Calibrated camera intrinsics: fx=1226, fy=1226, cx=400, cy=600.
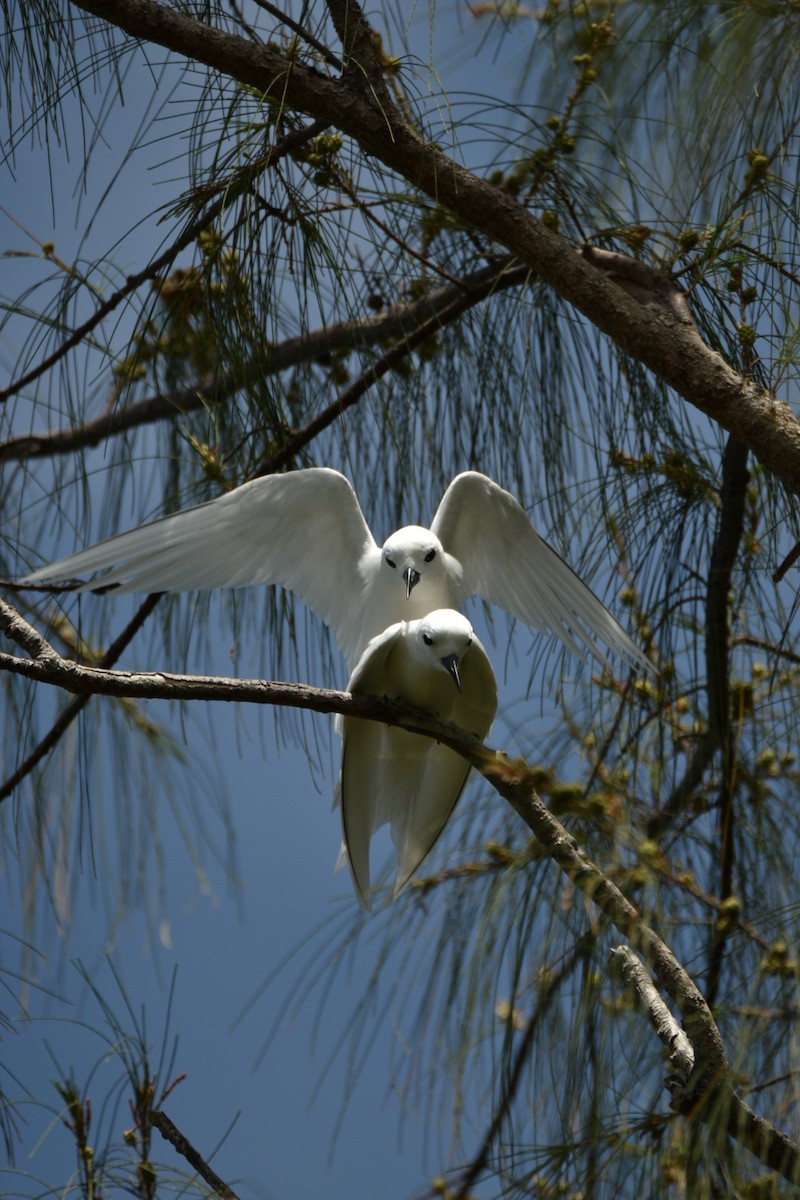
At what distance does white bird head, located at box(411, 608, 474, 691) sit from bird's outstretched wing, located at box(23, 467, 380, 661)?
0.35m

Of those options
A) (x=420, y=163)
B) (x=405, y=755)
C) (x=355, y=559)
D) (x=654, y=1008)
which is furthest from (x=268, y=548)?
(x=654, y=1008)

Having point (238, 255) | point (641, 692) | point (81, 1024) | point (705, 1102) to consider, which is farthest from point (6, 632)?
point (641, 692)

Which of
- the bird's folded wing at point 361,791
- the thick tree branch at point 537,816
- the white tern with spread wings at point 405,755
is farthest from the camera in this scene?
the bird's folded wing at point 361,791

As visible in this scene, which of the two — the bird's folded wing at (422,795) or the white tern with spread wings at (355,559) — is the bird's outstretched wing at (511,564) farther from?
the bird's folded wing at (422,795)

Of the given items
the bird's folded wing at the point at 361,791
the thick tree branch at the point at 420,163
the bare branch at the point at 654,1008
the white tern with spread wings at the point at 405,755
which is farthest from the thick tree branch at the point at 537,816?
the thick tree branch at the point at 420,163

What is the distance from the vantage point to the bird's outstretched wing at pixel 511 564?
2104 mm

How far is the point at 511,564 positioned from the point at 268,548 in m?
0.45

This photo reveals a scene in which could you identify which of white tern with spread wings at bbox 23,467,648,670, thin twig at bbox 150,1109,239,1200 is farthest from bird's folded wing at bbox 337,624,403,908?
thin twig at bbox 150,1109,239,1200

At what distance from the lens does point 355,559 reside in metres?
2.15

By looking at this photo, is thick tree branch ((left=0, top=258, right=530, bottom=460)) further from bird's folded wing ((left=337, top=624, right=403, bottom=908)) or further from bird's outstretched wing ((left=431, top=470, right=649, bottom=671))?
bird's folded wing ((left=337, top=624, right=403, bottom=908))

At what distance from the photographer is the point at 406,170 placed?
1790 millimetres

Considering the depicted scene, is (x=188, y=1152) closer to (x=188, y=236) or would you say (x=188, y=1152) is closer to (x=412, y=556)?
(x=412, y=556)

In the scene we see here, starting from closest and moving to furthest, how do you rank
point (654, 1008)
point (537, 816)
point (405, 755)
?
point (654, 1008) → point (537, 816) → point (405, 755)

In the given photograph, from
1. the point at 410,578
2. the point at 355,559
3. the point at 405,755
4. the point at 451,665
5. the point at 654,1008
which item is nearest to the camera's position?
the point at 654,1008
